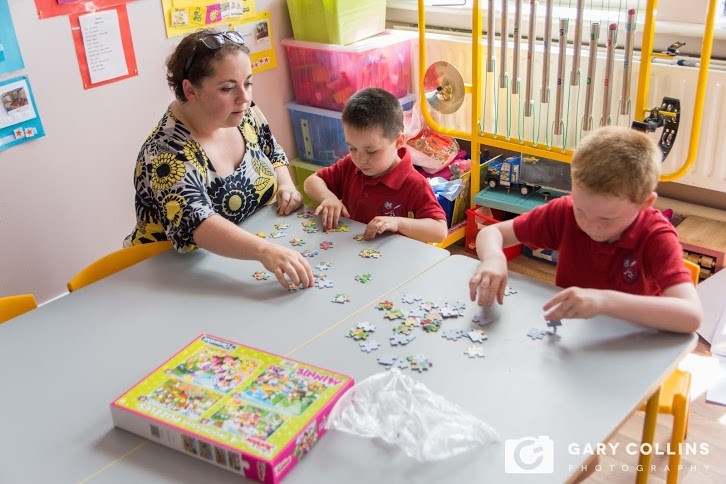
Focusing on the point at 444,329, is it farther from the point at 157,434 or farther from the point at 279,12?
the point at 279,12

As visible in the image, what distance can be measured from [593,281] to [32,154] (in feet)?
7.64

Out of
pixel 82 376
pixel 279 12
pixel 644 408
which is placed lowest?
pixel 644 408

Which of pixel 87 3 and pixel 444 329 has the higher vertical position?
pixel 87 3

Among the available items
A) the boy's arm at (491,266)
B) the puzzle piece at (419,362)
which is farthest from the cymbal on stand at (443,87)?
the puzzle piece at (419,362)

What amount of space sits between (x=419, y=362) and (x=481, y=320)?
0.23 metres

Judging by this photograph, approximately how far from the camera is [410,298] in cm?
186

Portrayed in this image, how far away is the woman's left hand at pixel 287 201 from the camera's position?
244 centimetres

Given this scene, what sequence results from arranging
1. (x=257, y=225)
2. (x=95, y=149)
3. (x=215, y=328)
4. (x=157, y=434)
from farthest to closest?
(x=95, y=149) < (x=257, y=225) < (x=215, y=328) < (x=157, y=434)

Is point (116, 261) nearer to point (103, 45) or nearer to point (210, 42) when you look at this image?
point (210, 42)

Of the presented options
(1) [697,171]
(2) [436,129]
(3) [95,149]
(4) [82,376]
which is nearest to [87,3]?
(3) [95,149]

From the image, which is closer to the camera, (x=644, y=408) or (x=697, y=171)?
(x=644, y=408)

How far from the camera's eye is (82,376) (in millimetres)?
1678

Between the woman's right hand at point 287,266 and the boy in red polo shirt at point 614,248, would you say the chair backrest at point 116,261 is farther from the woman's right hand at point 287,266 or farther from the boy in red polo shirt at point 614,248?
the boy in red polo shirt at point 614,248

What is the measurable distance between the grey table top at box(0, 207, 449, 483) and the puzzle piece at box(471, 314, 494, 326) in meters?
0.27
